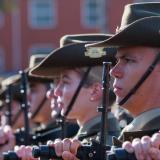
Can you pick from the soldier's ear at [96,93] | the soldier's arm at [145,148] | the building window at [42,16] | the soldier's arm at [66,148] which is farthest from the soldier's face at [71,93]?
the building window at [42,16]

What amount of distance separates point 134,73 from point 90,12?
4013 centimetres

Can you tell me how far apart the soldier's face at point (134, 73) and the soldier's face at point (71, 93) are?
1333 millimetres

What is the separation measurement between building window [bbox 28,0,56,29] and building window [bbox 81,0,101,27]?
1723 millimetres

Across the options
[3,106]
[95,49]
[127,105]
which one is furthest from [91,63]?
[3,106]

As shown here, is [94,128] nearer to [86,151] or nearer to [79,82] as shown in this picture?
[79,82]

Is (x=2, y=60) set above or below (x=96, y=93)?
below

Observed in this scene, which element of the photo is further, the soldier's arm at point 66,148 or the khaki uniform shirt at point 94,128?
the khaki uniform shirt at point 94,128

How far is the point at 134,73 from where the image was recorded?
4.17 meters

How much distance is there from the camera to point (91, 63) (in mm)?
5551

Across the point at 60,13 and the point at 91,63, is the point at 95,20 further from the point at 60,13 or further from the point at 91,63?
the point at 91,63

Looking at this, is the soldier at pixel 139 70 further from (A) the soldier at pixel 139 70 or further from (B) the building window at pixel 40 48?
(B) the building window at pixel 40 48

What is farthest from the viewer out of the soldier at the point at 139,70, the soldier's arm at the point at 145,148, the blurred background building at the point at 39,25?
the blurred background building at the point at 39,25

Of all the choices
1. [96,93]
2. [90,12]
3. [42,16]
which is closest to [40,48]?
[42,16]

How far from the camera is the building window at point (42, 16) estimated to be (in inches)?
1743
